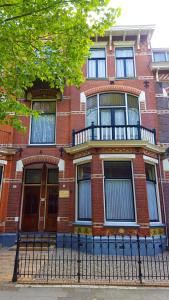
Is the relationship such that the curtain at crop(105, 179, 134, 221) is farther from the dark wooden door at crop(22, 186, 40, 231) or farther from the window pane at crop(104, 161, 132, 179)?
the dark wooden door at crop(22, 186, 40, 231)

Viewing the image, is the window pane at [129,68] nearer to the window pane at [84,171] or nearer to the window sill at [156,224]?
the window pane at [84,171]

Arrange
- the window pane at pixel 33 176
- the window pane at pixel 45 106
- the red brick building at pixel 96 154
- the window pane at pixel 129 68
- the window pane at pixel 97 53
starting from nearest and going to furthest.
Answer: the red brick building at pixel 96 154 < the window pane at pixel 33 176 < the window pane at pixel 45 106 < the window pane at pixel 129 68 < the window pane at pixel 97 53

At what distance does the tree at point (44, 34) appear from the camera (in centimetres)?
621

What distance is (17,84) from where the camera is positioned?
748 cm

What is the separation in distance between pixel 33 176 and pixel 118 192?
4.90 meters

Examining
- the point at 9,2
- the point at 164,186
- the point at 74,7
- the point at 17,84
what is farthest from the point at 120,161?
the point at 9,2

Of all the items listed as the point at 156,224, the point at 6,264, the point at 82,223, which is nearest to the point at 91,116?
the point at 82,223

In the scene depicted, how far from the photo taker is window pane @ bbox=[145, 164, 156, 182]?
10969 mm

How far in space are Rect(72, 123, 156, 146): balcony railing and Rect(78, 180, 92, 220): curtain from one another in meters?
2.05

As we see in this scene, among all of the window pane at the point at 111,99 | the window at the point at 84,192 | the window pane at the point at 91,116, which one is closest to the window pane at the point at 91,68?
the window pane at the point at 111,99

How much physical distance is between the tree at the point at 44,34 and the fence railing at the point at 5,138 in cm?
449

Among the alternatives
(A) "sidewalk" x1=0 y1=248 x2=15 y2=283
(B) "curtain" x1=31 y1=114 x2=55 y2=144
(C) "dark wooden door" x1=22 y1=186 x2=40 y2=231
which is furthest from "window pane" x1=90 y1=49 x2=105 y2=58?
(A) "sidewalk" x1=0 y1=248 x2=15 y2=283

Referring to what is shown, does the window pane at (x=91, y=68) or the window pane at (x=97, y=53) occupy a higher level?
the window pane at (x=97, y=53)

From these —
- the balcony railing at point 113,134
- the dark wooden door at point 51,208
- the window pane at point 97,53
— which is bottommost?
the dark wooden door at point 51,208
